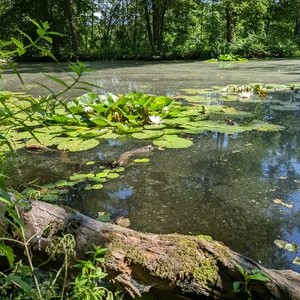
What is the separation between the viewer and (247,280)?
0.92m

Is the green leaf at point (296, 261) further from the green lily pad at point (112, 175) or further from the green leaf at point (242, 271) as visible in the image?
the green lily pad at point (112, 175)

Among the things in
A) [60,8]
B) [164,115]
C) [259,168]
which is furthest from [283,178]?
[60,8]

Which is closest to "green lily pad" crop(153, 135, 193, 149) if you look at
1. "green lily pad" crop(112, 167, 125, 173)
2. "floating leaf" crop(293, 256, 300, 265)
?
"green lily pad" crop(112, 167, 125, 173)

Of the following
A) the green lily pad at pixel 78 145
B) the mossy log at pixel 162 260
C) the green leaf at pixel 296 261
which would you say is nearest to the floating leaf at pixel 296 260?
the green leaf at pixel 296 261

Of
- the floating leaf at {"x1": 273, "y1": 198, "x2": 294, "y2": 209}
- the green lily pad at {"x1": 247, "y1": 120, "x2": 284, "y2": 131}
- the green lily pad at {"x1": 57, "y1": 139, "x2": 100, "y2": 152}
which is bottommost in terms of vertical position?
the green lily pad at {"x1": 247, "y1": 120, "x2": 284, "y2": 131}

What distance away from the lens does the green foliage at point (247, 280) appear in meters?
0.91

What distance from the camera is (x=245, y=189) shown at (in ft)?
6.28

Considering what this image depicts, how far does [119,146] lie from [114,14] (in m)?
→ 18.0

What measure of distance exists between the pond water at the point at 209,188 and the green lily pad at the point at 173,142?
0.06 metres

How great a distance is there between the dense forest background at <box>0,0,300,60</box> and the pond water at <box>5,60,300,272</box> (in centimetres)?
1166

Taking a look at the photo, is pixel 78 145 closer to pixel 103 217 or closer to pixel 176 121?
pixel 176 121

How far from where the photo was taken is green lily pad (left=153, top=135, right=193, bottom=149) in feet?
8.55

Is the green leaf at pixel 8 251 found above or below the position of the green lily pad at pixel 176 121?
above

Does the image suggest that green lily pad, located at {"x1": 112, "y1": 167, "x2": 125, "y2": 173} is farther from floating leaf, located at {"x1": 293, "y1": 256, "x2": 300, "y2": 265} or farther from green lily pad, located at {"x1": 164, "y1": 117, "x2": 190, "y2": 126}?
floating leaf, located at {"x1": 293, "y1": 256, "x2": 300, "y2": 265}
